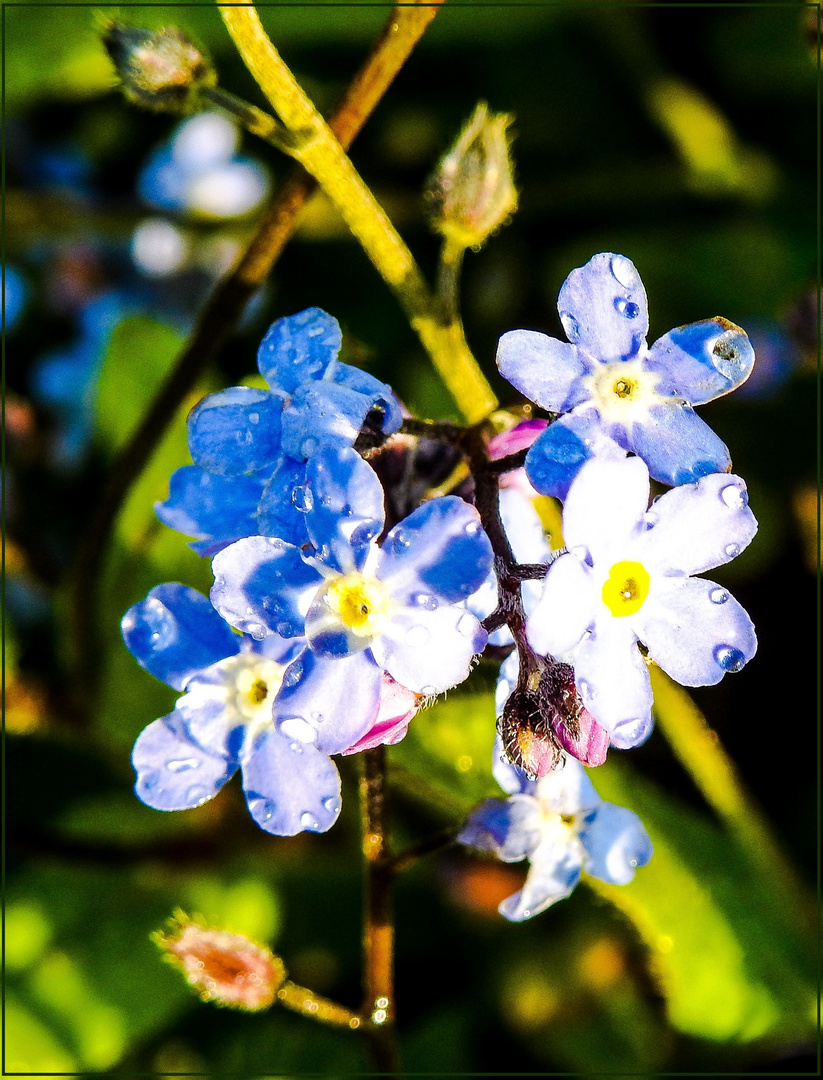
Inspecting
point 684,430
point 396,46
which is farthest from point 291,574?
point 396,46

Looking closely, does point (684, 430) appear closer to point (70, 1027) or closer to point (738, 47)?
point (70, 1027)

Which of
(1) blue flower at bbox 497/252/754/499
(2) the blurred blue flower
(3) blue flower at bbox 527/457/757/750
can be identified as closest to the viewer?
(3) blue flower at bbox 527/457/757/750

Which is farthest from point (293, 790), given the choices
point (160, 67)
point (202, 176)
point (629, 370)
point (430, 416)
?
point (202, 176)

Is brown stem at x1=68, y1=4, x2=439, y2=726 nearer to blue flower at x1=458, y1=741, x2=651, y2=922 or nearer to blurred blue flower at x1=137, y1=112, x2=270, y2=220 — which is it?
blue flower at x1=458, y1=741, x2=651, y2=922

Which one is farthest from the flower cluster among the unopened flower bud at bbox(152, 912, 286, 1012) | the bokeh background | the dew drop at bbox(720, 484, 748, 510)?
the bokeh background

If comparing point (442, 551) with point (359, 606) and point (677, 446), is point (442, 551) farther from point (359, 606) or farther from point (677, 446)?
point (677, 446)

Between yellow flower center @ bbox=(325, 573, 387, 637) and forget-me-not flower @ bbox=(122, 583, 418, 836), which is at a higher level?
yellow flower center @ bbox=(325, 573, 387, 637)
